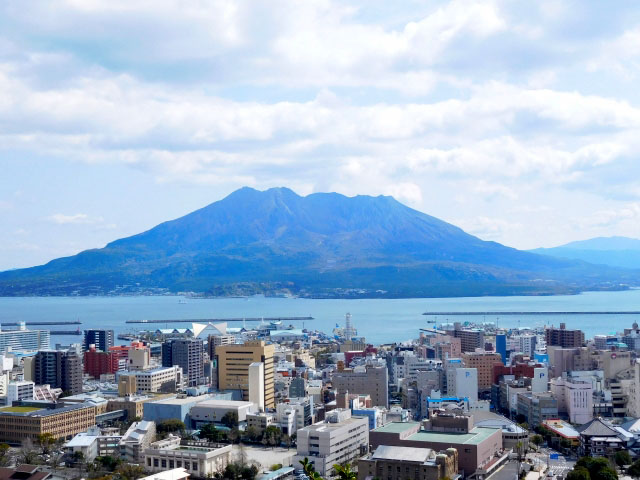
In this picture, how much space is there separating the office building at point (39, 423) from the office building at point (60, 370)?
19.1 ft

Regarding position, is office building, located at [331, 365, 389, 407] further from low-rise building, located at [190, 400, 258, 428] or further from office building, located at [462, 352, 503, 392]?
office building, located at [462, 352, 503, 392]

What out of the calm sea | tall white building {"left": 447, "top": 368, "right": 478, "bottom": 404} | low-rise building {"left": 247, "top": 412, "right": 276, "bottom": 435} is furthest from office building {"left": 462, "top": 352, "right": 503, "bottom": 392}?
the calm sea

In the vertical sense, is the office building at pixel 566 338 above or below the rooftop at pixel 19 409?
above

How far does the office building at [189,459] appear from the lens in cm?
1195

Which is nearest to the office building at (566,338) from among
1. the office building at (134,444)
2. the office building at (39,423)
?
the office building at (39,423)

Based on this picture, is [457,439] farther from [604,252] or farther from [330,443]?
[604,252]

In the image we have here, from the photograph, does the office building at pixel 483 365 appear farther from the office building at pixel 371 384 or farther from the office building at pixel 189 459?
the office building at pixel 189 459

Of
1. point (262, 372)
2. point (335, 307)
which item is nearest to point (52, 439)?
point (262, 372)

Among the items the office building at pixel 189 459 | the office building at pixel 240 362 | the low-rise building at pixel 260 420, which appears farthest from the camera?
the office building at pixel 240 362

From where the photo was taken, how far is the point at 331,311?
62.2 meters

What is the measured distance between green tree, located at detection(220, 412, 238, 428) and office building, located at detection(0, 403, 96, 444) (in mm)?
2695

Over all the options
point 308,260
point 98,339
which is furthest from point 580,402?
point 308,260

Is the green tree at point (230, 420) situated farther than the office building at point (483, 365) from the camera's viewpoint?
No

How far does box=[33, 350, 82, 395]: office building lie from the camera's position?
21.5m
